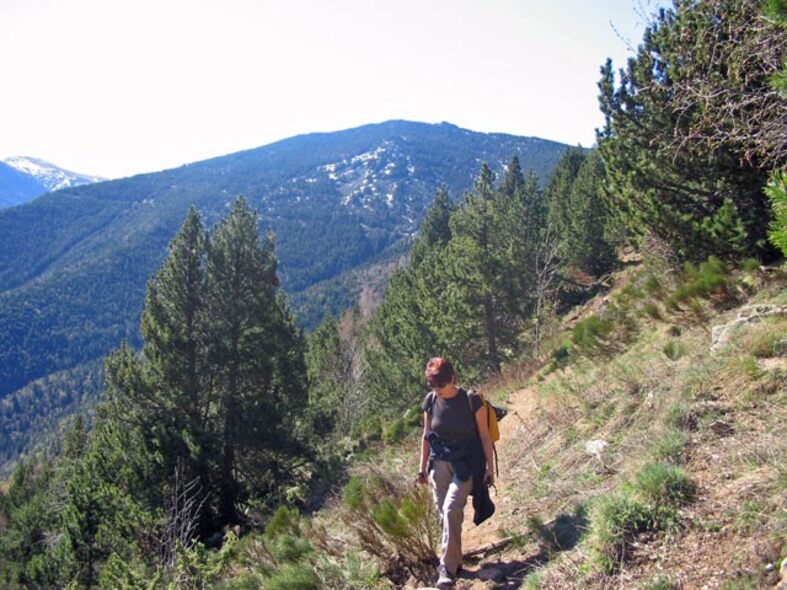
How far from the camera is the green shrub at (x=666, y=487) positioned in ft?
11.1

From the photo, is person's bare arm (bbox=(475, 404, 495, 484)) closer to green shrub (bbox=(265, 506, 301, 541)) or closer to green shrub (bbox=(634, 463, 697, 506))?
green shrub (bbox=(634, 463, 697, 506))

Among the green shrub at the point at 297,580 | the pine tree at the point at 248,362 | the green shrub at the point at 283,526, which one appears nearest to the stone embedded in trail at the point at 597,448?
the green shrub at the point at 297,580

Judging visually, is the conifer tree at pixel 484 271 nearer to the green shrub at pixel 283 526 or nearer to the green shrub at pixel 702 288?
the green shrub at pixel 702 288

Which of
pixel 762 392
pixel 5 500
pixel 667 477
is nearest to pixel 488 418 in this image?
pixel 667 477

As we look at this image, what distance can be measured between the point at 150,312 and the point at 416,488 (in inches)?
480

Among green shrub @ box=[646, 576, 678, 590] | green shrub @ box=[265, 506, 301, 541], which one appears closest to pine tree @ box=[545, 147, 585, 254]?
green shrub @ box=[265, 506, 301, 541]

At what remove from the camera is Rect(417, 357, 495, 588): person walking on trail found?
4.05 meters

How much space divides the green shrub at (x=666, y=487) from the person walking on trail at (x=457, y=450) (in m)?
1.07

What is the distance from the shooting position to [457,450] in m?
4.14

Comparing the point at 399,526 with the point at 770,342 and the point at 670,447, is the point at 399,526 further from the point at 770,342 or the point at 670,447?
the point at 770,342

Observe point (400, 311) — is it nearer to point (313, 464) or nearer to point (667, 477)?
point (313, 464)

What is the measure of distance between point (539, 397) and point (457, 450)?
15.4ft

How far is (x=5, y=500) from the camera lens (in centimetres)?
3400

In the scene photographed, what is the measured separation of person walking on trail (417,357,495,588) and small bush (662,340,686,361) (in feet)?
10.0
